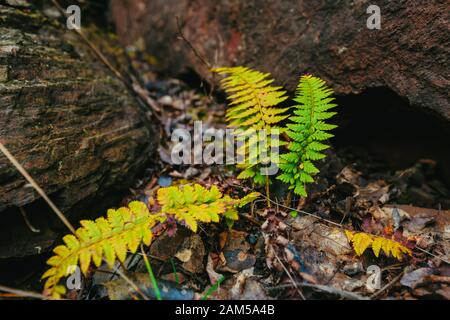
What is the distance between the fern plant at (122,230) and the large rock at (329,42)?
1.53 meters

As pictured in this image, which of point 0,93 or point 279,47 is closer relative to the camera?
point 0,93

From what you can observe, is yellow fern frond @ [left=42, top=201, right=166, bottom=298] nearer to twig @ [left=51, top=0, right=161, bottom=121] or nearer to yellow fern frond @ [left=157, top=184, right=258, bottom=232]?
yellow fern frond @ [left=157, top=184, right=258, bottom=232]

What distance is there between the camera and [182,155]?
125 inches

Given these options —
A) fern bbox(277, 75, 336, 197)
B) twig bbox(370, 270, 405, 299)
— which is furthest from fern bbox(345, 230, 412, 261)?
fern bbox(277, 75, 336, 197)

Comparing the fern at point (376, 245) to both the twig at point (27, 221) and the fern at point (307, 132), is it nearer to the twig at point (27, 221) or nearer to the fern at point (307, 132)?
the fern at point (307, 132)

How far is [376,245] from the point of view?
200 centimetres

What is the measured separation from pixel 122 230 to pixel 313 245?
127cm

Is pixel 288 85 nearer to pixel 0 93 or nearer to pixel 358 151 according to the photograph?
pixel 358 151

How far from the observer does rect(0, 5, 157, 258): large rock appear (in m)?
2.20

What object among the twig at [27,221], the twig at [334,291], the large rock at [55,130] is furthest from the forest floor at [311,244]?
the twig at [27,221]

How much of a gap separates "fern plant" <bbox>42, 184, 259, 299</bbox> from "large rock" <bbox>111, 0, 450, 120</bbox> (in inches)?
60.2

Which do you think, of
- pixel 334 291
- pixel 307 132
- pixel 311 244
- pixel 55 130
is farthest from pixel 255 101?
pixel 55 130

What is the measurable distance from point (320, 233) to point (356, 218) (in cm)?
34
